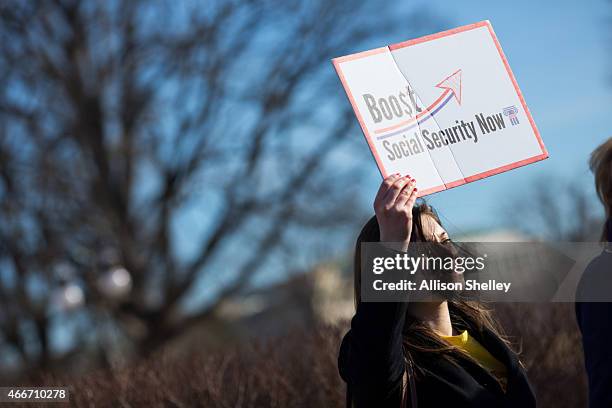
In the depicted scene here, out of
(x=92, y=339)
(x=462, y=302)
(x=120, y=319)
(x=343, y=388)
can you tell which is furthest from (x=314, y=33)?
(x=462, y=302)

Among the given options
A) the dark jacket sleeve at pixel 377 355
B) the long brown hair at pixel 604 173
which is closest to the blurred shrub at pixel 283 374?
the long brown hair at pixel 604 173

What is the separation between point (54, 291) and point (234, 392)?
13.4 meters

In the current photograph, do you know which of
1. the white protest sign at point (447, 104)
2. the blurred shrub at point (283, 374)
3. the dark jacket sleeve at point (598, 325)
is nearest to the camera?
the dark jacket sleeve at point (598, 325)

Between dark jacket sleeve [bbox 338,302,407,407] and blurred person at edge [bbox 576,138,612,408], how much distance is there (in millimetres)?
724

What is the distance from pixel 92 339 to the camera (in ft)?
64.0

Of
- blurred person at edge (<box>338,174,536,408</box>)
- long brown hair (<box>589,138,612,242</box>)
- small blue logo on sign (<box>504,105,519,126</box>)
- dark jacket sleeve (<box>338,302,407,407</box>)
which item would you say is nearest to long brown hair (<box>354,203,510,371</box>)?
blurred person at edge (<box>338,174,536,408</box>)

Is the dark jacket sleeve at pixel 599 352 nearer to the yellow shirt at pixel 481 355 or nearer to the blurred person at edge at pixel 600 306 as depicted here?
the blurred person at edge at pixel 600 306

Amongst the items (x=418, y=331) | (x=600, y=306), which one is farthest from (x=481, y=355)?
(x=600, y=306)

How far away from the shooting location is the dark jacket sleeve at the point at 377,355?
2.43 m

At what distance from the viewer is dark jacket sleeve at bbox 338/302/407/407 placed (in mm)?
2432

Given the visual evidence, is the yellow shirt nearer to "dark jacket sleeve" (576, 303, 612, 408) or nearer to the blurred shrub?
"dark jacket sleeve" (576, 303, 612, 408)

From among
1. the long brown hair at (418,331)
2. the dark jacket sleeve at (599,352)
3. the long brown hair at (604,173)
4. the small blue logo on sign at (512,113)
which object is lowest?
the dark jacket sleeve at (599,352)

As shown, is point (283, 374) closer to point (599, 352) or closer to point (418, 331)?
point (418, 331)

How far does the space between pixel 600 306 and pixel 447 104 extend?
0.90m
